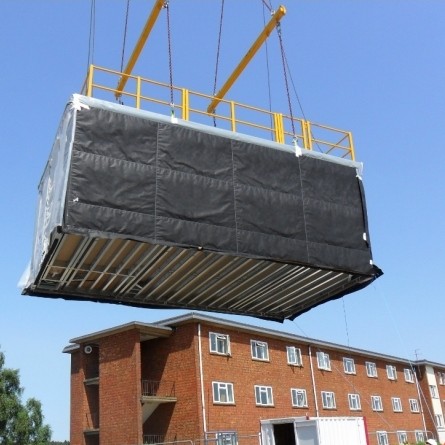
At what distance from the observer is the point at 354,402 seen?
5503 cm

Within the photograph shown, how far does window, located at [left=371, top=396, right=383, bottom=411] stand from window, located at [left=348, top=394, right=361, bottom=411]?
280 centimetres

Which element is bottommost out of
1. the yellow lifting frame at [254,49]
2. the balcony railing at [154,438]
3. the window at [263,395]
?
the balcony railing at [154,438]

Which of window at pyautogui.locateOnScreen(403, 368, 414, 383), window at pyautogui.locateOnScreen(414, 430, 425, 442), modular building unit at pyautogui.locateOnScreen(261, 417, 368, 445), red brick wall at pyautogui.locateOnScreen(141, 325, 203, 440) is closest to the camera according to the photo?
modular building unit at pyautogui.locateOnScreen(261, 417, 368, 445)

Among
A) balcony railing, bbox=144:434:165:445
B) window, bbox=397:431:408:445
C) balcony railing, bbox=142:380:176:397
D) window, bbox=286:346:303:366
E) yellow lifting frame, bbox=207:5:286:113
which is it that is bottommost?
window, bbox=397:431:408:445

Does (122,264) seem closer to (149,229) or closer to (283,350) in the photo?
(149,229)

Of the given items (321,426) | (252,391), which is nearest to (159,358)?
(252,391)

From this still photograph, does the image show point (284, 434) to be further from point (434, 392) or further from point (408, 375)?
point (434, 392)

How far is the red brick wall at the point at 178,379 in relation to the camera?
3975 cm

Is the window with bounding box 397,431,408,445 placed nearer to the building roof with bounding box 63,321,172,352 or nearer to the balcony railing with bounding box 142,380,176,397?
the balcony railing with bounding box 142,380,176,397

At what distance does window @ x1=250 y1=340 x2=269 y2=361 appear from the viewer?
4530 cm

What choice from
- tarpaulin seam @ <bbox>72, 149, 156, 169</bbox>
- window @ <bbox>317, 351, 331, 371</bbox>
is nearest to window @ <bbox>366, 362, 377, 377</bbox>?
window @ <bbox>317, 351, 331, 371</bbox>

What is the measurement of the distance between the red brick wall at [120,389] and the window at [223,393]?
519 cm

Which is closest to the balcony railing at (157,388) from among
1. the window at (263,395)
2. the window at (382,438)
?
the window at (263,395)

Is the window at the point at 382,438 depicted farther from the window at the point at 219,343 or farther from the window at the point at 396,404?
the window at the point at 219,343
